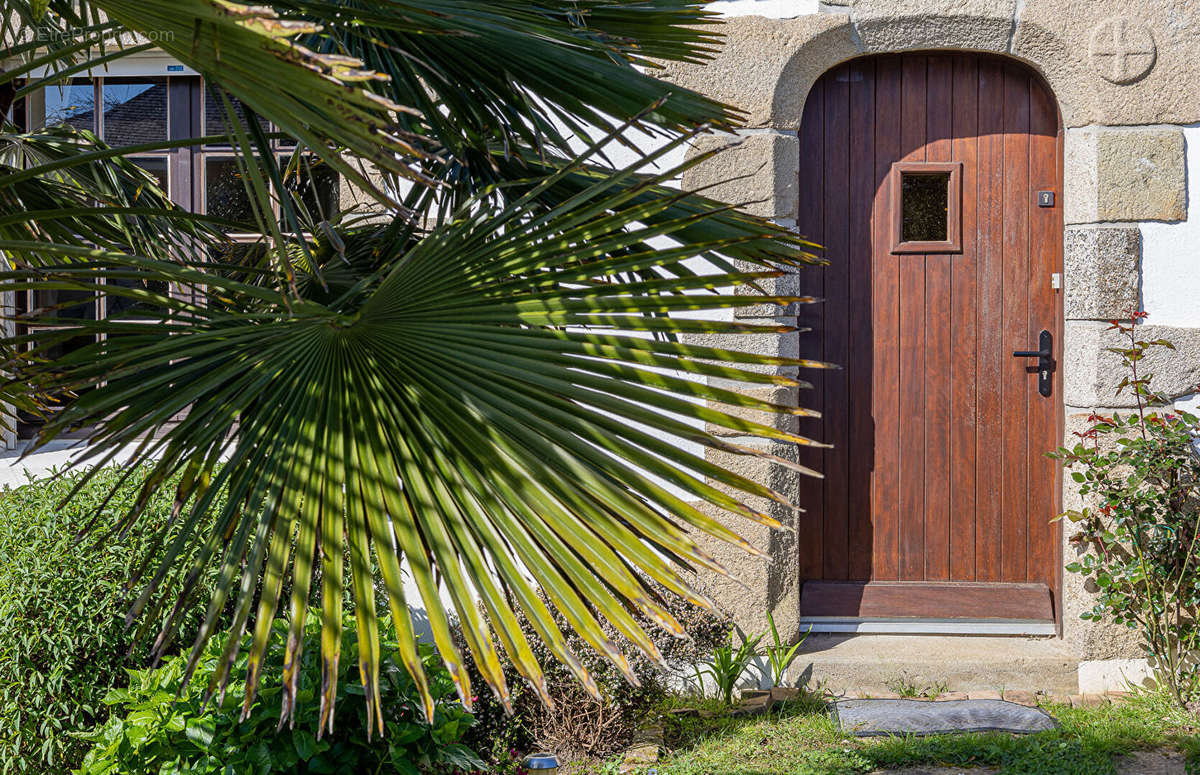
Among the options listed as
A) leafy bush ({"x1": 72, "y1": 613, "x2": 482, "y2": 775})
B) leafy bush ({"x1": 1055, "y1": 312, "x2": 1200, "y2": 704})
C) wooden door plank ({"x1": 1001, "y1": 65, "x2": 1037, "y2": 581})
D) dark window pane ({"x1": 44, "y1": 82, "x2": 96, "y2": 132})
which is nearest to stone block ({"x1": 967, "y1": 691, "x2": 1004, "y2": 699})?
leafy bush ({"x1": 1055, "y1": 312, "x2": 1200, "y2": 704})

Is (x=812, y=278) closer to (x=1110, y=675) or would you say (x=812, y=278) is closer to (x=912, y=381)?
(x=912, y=381)

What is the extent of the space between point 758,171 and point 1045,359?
1.47 m

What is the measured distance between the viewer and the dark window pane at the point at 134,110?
4590mm

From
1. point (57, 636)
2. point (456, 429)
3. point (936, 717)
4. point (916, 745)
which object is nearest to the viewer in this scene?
point (456, 429)

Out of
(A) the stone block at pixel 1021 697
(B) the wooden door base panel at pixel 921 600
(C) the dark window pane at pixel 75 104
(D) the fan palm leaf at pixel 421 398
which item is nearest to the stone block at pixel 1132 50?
(B) the wooden door base panel at pixel 921 600

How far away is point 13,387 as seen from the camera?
2074mm

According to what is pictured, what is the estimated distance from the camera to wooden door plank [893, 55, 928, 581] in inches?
163

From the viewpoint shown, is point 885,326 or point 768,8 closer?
point 768,8

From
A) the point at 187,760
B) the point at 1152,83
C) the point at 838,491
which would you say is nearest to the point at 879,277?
the point at 838,491

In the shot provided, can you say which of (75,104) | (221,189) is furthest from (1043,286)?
(75,104)

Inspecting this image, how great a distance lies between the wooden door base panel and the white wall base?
344 millimetres

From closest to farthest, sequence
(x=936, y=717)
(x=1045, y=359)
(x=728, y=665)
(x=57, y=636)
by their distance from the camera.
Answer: (x=57, y=636), (x=936, y=717), (x=728, y=665), (x=1045, y=359)

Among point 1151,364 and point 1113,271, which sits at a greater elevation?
point 1113,271

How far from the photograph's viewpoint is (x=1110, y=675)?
385 cm
